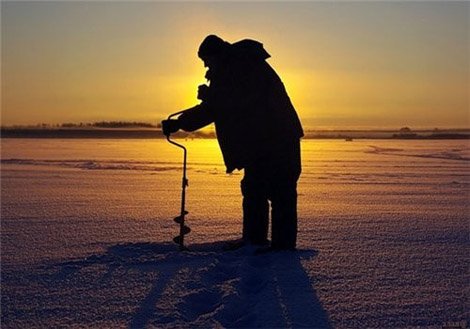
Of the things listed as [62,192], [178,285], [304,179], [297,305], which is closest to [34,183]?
[62,192]

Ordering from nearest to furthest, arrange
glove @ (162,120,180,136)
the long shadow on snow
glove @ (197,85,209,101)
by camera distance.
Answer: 1. the long shadow on snow
2. glove @ (162,120,180,136)
3. glove @ (197,85,209,101)

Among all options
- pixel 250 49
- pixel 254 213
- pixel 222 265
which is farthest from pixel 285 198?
pixel 250 49

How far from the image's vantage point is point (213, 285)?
11.8 feet

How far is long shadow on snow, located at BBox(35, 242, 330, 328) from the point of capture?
3.04 m

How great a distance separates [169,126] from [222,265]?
119 centimetres

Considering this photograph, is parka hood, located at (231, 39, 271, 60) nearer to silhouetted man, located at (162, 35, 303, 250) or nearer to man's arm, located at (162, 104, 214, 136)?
silhouetted man, located at (162, 35, 303, 250)

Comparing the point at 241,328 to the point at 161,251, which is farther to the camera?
the point at 161,251

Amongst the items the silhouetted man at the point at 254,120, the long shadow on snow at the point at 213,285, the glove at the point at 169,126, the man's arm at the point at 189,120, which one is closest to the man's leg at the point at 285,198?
the silhouetted man at the point at 254,120

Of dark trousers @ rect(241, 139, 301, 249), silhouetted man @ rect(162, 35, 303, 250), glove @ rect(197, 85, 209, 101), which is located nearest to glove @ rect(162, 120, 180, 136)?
silhouetted man @ rect(162, 35, 303, 250)

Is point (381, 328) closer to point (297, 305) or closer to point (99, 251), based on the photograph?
point (297, 305)

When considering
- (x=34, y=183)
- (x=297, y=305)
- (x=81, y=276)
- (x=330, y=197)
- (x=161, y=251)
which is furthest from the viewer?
(x=34, y=183)

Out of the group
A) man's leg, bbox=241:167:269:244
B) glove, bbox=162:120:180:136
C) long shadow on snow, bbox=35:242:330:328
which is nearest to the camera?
long shadow on snow, bbox=35:242:330:328

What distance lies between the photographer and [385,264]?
4191mm

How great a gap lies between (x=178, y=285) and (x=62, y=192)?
5.21 metres
